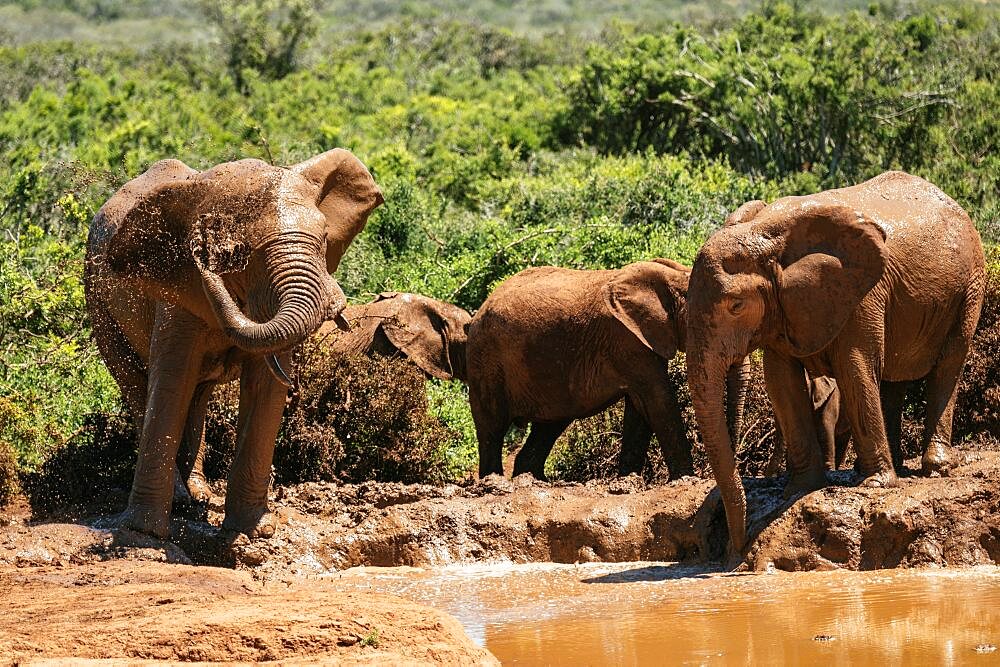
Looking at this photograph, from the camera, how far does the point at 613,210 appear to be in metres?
18.0

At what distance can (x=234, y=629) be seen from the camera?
248 inches

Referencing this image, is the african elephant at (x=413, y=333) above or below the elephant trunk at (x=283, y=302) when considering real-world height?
above

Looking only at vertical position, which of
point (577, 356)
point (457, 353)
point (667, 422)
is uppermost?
point (457, 353)

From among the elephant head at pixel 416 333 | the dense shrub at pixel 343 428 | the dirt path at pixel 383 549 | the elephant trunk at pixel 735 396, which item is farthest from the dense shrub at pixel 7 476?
the elephant trunk at pixel 735 396

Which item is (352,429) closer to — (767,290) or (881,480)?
(767,290)

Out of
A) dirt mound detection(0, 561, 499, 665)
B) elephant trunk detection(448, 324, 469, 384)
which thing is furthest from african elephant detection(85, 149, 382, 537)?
elephant trunk detection(448, 324, 469, 384)

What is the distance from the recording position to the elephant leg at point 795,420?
9320 millimetres

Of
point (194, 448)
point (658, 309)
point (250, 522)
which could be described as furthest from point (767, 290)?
point (194, 448)

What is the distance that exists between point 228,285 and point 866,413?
3622mm

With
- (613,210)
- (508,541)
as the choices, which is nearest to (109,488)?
(508,541)

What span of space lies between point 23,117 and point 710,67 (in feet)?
32.7

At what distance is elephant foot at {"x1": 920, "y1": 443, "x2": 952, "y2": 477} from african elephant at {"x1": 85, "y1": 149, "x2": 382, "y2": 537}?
140 inches

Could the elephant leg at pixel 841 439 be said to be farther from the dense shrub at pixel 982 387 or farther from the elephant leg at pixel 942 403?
the elephant leg at pixel 942 403

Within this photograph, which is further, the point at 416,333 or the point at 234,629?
the point at 416,333
